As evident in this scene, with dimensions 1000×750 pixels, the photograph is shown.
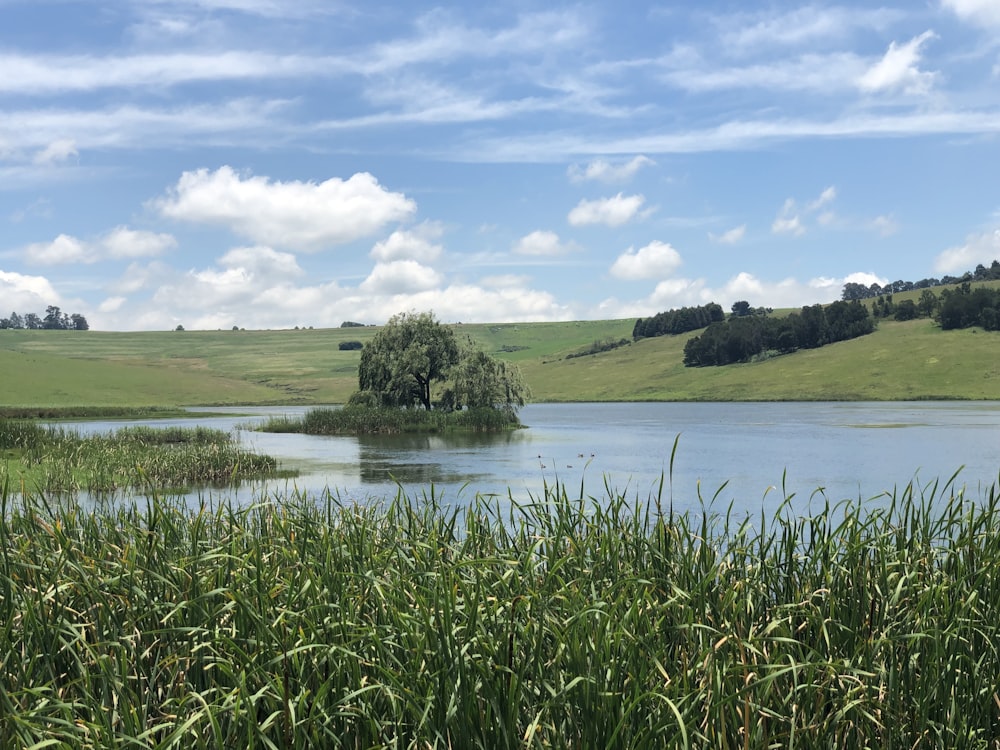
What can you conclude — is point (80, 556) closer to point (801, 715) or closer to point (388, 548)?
point (388, 548)

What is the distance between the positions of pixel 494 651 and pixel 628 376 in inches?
5496

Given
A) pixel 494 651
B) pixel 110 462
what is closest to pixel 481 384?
pixel 110 462

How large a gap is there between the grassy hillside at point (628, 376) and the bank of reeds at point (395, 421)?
24.0 m

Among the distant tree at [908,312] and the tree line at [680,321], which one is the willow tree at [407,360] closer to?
the distant tree at [908,312]

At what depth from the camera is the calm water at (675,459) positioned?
26.2 m

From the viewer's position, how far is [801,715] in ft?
17.8

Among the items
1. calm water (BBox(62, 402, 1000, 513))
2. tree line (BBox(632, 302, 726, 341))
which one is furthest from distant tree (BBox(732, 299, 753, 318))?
calm water (BBox(62, 402, 1000, 513))

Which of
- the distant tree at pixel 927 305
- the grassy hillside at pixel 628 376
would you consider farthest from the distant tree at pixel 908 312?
the grassy hillside at pixel 628 376

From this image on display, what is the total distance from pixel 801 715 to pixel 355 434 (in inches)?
1934

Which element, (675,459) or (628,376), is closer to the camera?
(675,459)

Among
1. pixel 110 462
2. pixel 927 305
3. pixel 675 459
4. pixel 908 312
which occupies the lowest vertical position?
pixel 675 459

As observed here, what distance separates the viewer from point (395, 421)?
2120 inches

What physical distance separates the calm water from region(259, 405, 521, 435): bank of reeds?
245 centimetres

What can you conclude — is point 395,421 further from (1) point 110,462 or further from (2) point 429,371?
(1) point 110,462
